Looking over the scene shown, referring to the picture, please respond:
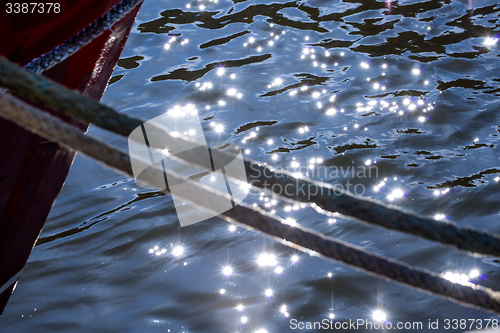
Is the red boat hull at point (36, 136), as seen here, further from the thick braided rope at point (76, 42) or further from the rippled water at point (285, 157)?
the rippled water at point (285, 157)

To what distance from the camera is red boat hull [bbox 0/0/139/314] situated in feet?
6.86

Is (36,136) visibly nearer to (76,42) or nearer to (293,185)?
(76,42)

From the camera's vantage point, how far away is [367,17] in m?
6.48

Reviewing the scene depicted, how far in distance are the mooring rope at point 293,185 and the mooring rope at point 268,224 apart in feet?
0.13

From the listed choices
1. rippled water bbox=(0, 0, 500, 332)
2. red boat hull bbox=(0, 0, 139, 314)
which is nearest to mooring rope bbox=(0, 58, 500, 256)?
red boat hull bbox=(0, 0, 139, 314)

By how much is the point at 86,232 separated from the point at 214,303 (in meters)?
1.14

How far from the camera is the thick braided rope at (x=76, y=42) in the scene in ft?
6.56

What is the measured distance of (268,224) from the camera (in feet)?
4.73

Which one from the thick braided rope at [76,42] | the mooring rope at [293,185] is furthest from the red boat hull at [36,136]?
the mooring rope at [293,185]

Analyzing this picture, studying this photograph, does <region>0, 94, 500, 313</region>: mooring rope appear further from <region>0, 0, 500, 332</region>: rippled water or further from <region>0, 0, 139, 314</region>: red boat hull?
<region>0, 0, 500, 332</region>: rippled water

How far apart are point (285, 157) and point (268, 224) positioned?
303 centimetres

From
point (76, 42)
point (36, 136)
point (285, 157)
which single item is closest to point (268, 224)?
point (76, 42)

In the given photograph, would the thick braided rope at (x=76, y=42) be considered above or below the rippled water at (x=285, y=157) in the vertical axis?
above

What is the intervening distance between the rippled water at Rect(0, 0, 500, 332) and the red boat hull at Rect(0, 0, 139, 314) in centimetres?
90
